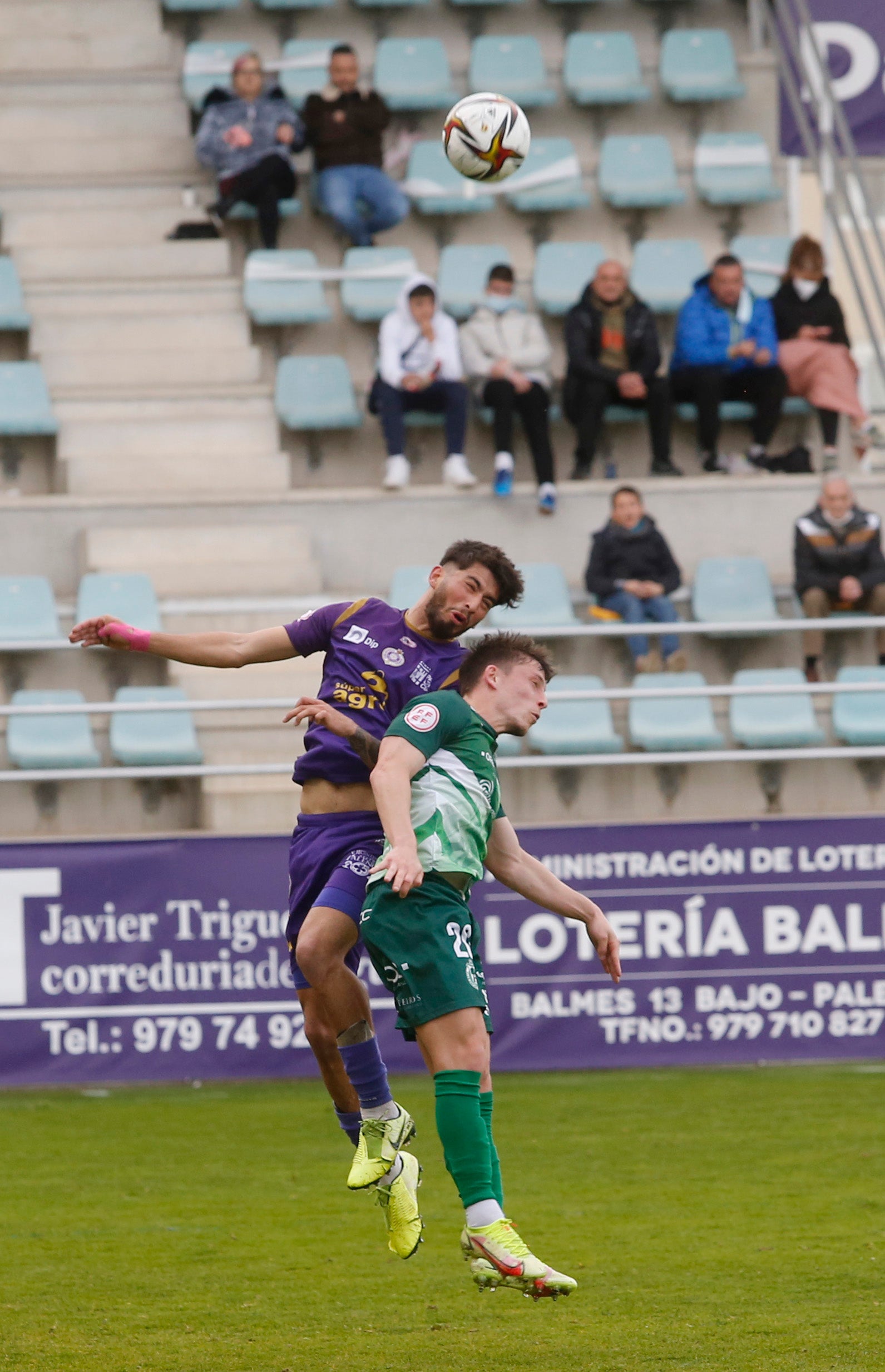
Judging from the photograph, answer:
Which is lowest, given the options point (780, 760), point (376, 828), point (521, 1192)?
point (521, 1192)

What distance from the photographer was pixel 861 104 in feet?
51.1

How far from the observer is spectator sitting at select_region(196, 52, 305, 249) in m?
14.2

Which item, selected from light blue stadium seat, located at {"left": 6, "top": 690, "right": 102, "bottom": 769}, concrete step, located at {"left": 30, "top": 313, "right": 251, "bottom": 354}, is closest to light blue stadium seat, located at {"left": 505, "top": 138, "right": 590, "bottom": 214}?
concrete step, located at {"left": 30, "top": 313, "right": 251, "bottom": 354}

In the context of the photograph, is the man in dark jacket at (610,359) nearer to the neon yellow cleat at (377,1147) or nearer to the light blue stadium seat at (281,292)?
the light blue stadium seat at (281,292)

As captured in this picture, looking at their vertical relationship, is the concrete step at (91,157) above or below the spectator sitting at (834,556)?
above

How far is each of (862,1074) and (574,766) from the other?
233 centimetres

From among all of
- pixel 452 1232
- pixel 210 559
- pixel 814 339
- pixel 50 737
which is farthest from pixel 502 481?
pixel 452 1232

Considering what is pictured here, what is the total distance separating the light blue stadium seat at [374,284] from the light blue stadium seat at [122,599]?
3.39 meters

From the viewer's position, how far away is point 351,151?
1446 cm

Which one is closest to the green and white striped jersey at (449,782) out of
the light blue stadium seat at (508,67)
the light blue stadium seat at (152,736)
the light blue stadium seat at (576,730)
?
the light blue stadium seat at (576,730)

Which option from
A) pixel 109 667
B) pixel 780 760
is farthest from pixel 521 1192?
pixel 109 667

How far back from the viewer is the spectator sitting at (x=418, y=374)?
12867 mm

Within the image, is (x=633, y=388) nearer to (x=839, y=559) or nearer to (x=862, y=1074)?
(x=839, y=559)

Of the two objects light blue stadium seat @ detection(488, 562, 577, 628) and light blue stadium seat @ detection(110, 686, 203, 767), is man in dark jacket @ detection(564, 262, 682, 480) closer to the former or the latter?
light blue stadium seat @ detection(488, 562, 577, 628)
